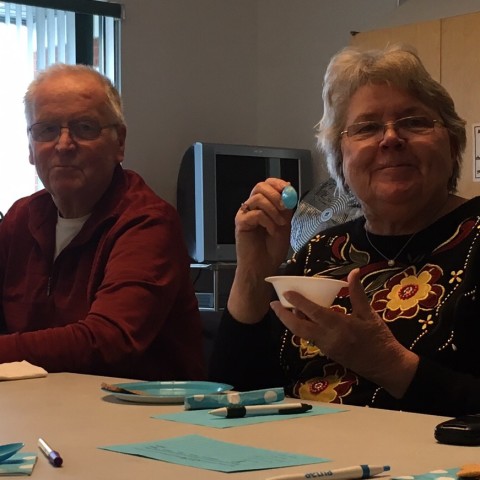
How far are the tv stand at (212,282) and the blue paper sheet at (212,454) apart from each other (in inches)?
129

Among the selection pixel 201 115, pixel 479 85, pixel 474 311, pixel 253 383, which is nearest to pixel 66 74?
pixel 253 383

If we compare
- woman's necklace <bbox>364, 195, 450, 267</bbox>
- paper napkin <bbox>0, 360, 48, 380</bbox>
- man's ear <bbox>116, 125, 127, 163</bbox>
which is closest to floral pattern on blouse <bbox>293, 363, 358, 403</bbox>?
woman's necklace <bbox>364, 195, 450, 267</bbox>

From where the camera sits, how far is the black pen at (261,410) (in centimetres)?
120

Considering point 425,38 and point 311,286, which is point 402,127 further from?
point 425,38

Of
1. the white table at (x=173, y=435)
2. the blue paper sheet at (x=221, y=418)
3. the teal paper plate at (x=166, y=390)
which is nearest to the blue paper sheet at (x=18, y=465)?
the white table at (x=173, y=435)

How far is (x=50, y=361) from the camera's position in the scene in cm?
176

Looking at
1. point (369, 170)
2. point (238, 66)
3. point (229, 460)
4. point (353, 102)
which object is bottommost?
point (229, 460)

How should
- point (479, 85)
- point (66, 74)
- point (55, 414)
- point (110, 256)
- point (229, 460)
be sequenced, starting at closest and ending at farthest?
point (229, 460) < point (55, 414) < point (110, 256) < point (66, 74) < point (479, 85)

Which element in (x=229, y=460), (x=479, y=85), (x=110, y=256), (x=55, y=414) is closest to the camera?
(x=229, y=460)

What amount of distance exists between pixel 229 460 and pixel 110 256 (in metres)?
1.16

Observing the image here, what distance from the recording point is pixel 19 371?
1668mm

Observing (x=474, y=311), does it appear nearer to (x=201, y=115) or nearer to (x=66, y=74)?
(x=66, y=74)

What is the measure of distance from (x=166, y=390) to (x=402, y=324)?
47 centimetres

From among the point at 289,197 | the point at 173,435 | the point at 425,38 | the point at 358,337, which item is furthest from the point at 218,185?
the point at 173,435
